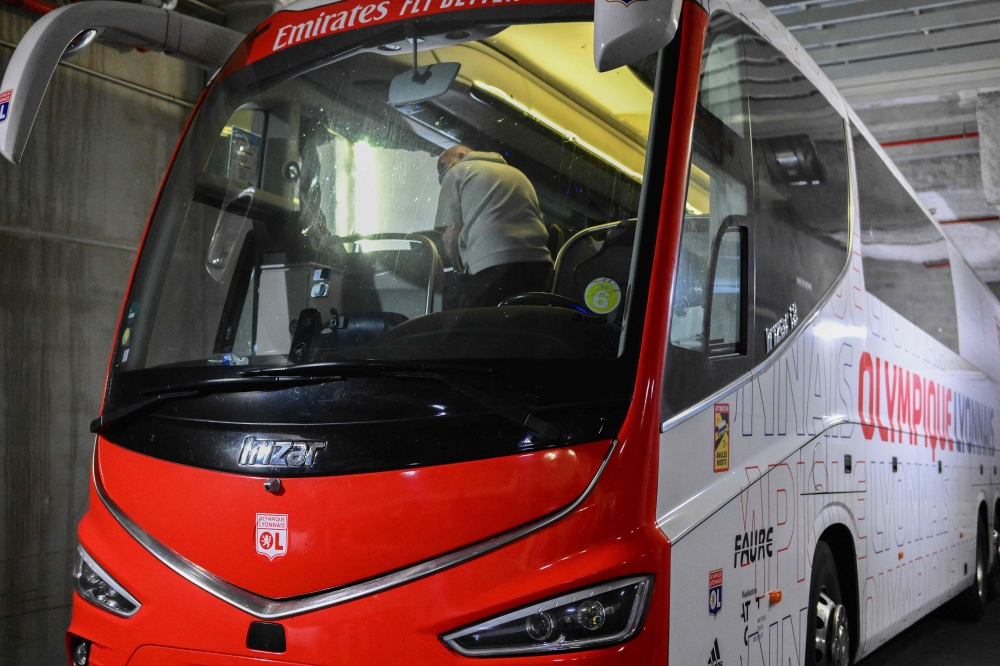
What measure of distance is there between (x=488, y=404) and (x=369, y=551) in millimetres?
495

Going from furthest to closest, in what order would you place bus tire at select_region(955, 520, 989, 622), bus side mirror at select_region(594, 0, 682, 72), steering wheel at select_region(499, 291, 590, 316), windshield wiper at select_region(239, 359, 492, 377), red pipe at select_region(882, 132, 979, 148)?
1. red pipe at select_region(882, 132, 979, 148)
2. bus tire at select_region(955, 520, 989, 622)
3. steering wheel at select_region(499, 291, 590, 316)
4. windshield wiper at select_region(239, 359, 492, 377)
5. bus side mirror at select_region(594, 0, 682, 72)

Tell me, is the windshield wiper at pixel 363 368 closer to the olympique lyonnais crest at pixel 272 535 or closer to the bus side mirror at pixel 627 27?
the olympique lyonnais crest at pixel 272 535

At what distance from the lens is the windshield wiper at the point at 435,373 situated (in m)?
2.47

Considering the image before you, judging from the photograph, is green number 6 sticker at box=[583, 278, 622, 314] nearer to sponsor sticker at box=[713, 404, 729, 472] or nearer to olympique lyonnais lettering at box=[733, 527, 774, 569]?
sponsor sticker at box=[713, 404, 729, 472]

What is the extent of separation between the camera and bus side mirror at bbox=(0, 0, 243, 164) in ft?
9.98

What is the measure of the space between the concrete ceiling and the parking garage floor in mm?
4404

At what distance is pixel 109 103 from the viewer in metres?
5.90

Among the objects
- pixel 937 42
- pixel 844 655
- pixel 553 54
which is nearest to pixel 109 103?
pixel 553 54

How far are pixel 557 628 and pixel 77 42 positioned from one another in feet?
8.32

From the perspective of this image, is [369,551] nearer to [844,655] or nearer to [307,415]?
[307,415]

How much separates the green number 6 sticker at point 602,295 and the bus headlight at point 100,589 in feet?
5.10

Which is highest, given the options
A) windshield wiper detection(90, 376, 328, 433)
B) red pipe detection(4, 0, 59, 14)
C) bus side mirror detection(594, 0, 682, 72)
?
red pipe detection(4, 0, 59, 14)

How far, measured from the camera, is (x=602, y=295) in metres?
2.79

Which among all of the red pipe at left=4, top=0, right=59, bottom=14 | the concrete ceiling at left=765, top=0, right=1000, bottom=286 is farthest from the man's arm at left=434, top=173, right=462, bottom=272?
Result: the concrete ceiling at left=765, top=0, right=1000, bottom=286
